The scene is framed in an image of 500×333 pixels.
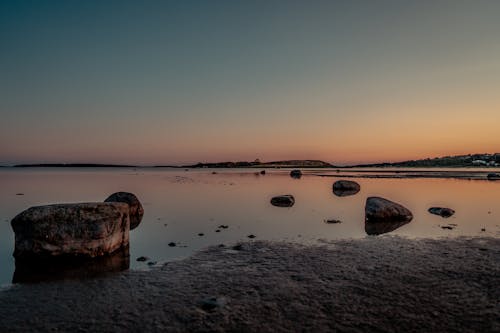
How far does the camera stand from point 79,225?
11.0m

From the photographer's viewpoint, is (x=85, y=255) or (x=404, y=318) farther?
(x=85, y=255)

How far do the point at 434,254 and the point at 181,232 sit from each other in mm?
10793

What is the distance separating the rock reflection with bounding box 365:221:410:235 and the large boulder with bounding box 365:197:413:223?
0.49 metres

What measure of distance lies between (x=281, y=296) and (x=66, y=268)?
682cm

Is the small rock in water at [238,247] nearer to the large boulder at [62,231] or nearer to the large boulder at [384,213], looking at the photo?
the large boulder at [62,231]

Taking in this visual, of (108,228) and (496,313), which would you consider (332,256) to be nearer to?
(496,313)

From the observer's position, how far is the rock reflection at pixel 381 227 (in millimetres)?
15766

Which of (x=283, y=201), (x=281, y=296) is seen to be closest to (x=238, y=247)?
(x=281, y=296)

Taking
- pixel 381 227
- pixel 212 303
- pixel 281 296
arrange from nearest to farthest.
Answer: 1. pixel 212 303
2. pixel 281 296
3. pixel 381 227

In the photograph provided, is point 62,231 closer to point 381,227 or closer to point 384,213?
point 381,227

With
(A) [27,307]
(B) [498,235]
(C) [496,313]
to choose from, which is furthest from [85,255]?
(B) [498,235]

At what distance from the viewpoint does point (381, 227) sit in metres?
16.8

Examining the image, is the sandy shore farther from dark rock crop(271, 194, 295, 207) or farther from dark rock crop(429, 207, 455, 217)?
dark rock crop(271, 194, 295, 207)

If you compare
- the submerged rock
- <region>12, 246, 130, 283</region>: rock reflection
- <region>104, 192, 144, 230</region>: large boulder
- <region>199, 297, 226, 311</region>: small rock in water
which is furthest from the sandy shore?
<region>104, 192, 144, 230</region>: large boulder
